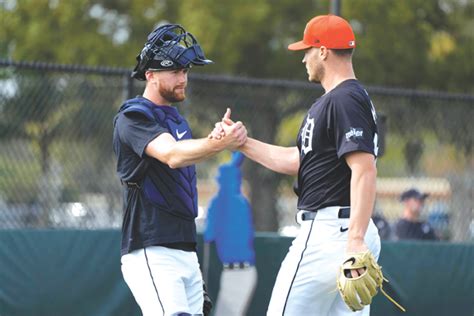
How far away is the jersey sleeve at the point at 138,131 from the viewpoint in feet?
16.4

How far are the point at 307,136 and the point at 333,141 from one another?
191 mm

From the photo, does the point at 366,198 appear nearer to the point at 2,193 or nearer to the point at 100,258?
the point at 100,258

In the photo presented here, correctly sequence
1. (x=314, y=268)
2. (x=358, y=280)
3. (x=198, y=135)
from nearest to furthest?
1. (x=358, y=280)
2. (x=314, y=268)
3. (x=198, y=135)

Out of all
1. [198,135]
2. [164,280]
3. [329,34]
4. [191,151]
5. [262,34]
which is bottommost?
[164,280]

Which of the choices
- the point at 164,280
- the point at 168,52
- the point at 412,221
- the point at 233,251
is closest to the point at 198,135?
the point at 412,221

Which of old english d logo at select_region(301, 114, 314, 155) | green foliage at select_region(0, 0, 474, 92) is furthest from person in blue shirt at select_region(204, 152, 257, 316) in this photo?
green foliage at select_region(0, 0, 474, 92)

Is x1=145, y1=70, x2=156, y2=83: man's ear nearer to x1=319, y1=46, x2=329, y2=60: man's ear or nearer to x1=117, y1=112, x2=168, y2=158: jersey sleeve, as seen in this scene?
x1=117, y1=112, x2=168, y2=158: jersey sleeve

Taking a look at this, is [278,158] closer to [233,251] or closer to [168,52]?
[168,52]

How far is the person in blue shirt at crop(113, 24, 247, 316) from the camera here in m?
4.99

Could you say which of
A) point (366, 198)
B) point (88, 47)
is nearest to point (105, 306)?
point (366, 198)

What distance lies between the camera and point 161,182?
5172mm

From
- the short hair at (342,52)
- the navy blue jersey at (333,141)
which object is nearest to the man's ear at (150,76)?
the navy blue jersey at (333,141)

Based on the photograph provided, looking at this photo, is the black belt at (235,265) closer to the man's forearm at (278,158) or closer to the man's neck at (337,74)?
the man's forearm at (278,158)

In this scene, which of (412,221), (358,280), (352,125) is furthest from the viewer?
(412,221)
